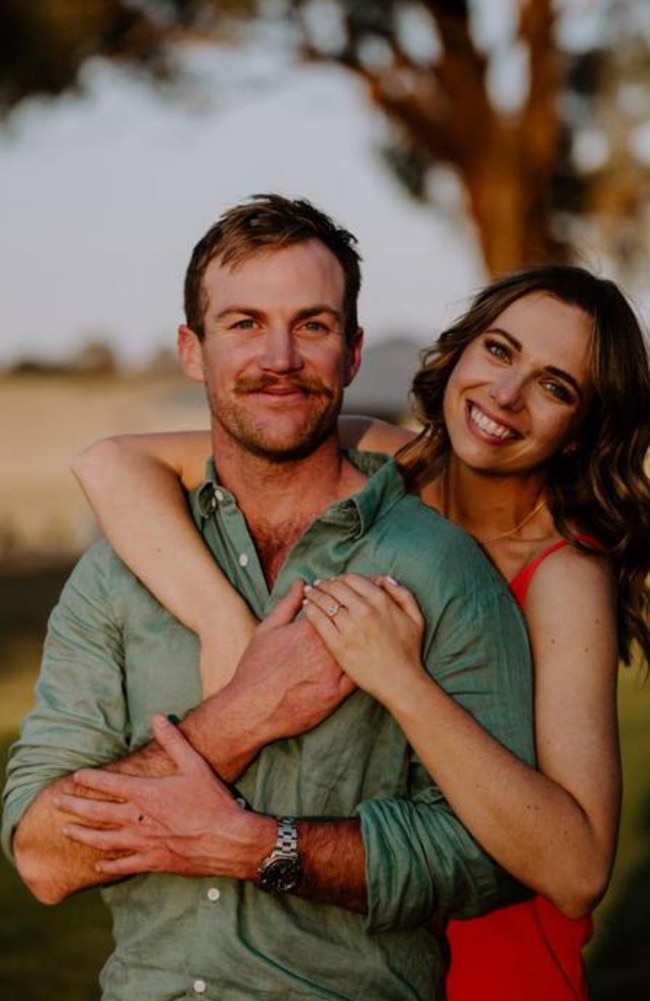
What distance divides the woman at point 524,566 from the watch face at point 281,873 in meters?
0.25

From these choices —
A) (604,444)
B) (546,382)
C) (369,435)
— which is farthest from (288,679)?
(604,444)

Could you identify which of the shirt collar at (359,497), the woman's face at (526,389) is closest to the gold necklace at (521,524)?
the woman's face at (526,389)

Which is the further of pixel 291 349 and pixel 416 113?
pixel 416 113

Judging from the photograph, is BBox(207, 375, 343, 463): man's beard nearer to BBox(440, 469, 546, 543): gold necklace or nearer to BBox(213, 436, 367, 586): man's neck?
BBox(213, 436, 367, 586): man's neck

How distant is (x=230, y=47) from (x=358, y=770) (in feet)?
46.6

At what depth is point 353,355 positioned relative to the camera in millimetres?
3080

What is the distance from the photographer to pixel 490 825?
273cm

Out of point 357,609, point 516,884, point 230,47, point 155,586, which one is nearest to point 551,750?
point 516,884

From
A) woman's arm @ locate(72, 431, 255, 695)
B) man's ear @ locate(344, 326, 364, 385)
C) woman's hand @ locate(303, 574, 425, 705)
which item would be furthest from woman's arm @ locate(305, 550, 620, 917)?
man's ear @ locate(344, 326, 364, 385)

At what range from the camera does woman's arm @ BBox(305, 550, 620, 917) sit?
8.93ft

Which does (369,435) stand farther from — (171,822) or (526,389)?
(171,822)

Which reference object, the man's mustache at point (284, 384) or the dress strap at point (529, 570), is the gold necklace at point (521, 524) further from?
the man's mustache at point (284, 384)

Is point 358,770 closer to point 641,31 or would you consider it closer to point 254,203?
point 254,203

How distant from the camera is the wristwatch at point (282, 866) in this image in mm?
2686
